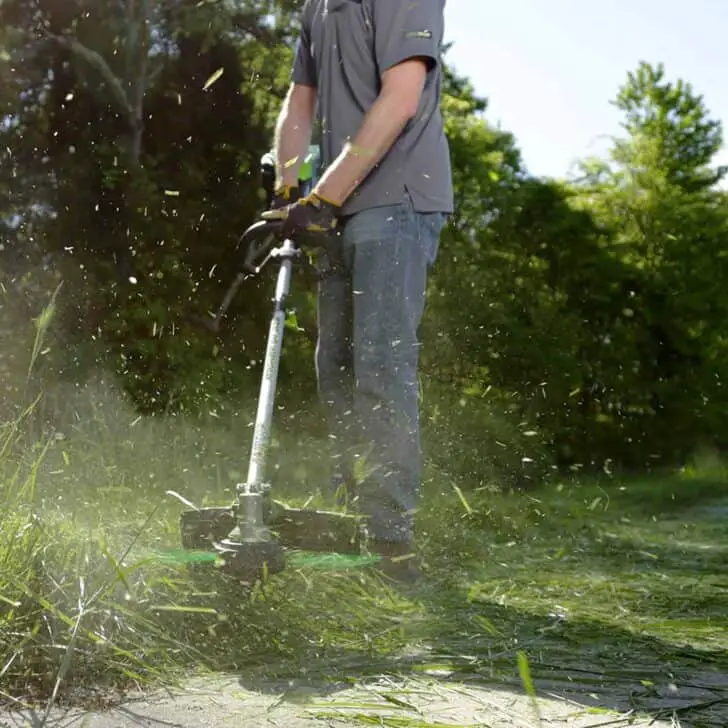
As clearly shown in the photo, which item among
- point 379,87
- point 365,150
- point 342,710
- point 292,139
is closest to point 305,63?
point 292,139

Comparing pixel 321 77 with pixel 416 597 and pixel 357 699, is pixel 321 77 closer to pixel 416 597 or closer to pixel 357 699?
pixel 416 597

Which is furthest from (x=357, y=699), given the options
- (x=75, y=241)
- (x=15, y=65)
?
(x=15, y=65)

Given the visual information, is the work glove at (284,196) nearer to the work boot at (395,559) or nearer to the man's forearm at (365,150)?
the man's forearm at (365,150)

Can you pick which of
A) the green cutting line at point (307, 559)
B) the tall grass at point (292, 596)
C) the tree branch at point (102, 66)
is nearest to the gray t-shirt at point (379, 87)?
the green cutting line at point (307, 559)

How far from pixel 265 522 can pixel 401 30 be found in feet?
5.46

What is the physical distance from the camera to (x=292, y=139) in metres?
4.41

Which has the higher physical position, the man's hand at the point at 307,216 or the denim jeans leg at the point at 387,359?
the man's hand at the point at 307,216

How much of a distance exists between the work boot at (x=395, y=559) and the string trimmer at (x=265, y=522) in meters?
0.11

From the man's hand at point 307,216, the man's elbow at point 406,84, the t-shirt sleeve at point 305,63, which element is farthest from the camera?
the t-shirt sleeve at point 305,63

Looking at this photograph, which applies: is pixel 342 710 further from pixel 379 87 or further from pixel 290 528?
pixel 379 87

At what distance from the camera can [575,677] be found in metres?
2.96

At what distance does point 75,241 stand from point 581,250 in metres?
6.23

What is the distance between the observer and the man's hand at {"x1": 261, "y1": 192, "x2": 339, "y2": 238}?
152 inches

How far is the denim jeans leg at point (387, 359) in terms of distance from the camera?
4070 millimetres
